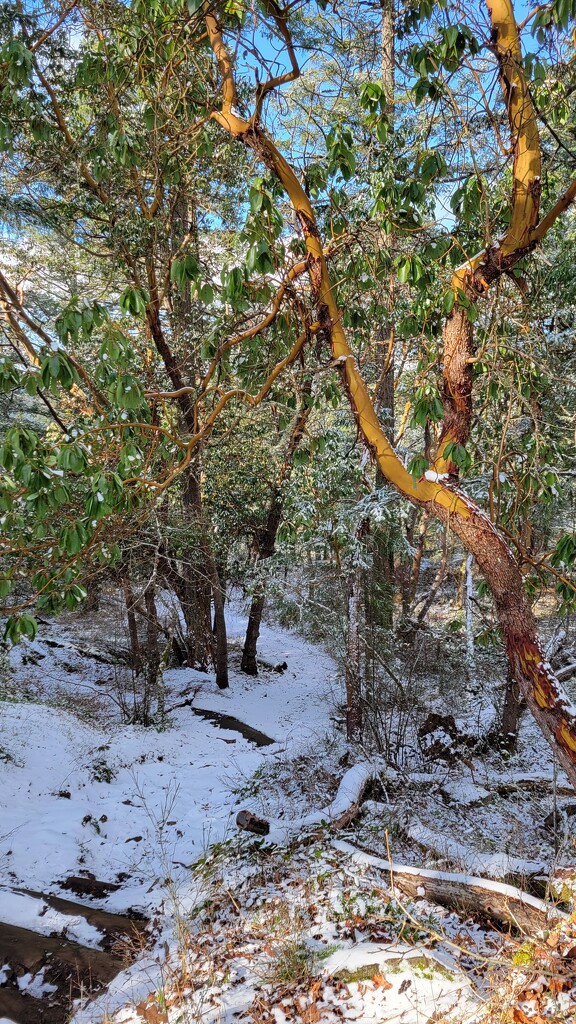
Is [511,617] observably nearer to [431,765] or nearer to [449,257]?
[449,257]

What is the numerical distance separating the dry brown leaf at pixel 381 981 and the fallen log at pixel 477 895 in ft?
1.42

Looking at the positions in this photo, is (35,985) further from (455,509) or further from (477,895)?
(455,509)

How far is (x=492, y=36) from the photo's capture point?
9.07 feet

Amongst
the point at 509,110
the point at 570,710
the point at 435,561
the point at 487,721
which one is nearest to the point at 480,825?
the point at 570,710

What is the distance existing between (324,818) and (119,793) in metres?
2.64

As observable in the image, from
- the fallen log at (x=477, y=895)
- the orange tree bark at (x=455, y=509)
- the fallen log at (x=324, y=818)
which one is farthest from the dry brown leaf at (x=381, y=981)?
the fallen log at (x=324, y=818)

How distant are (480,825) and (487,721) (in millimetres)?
3214

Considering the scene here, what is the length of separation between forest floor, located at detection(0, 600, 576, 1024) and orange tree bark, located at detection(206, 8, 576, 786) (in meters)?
0.96

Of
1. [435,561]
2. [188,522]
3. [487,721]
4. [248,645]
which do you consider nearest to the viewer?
[487,721]

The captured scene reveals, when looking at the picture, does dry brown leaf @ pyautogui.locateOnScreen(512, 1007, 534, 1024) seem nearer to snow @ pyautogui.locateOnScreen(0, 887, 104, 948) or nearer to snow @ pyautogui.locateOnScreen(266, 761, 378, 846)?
snow @ pyautogui.locateOnScreen(266, 761, 378, 846)

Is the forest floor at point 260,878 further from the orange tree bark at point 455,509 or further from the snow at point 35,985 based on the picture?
the orange tree bark at point 455,509

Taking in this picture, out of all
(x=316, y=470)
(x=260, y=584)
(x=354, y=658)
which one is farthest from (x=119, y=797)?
(x=316, y=470)

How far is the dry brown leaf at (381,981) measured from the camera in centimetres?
260

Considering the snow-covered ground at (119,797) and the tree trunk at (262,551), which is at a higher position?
the tree trunk at (262,551)
